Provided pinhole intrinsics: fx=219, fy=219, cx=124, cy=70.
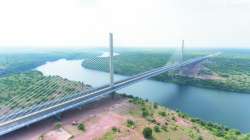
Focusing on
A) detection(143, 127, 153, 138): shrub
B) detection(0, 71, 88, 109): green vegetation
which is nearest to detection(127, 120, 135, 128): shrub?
detection(143, 127, 153, 138): shrub

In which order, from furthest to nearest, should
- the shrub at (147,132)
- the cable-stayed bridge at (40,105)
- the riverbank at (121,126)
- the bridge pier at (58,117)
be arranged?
1. the bridge pier at (58,117)
2. the shrub at (147,132)
3. the cable-stayed bridge at (40,105)
4. the riverbank at (121,126)

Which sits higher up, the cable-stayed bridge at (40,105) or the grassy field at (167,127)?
the cable-stayed bridge at (40,105)

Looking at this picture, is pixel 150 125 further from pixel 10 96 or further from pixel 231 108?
pixel 10 96

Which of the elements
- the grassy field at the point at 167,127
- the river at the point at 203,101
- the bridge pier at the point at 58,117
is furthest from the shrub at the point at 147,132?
the river at the point at 203,101

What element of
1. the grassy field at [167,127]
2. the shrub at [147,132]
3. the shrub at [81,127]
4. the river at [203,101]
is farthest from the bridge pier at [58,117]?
the river at [203,101]

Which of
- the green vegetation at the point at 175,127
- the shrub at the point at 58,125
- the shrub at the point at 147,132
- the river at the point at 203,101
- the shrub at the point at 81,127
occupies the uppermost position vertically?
the shrub at the point at 58,125

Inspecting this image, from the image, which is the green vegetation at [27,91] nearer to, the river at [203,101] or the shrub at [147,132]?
the river at [203,101]

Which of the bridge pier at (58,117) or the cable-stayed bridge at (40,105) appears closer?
the cable-stayed bridge at (40,105)

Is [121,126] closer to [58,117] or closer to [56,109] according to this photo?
[58,117]

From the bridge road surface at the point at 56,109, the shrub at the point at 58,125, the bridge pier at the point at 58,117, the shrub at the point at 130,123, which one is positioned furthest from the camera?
the bridge pier at the point at 58,117

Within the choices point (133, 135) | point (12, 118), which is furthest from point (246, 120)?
point (12, 118)

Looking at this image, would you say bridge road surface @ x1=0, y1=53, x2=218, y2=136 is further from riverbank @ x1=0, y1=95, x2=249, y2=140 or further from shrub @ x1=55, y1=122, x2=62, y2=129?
shrub @ x1=55, y1=122, x2=62, y2=129
